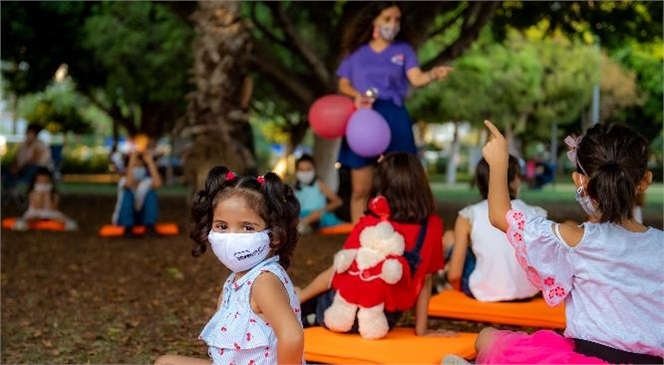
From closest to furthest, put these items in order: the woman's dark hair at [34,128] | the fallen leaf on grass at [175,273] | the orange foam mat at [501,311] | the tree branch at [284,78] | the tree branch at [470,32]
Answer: the orange foam mat at [501,311] < the fallen leaf on grass at [175,273] < the tree branch at [470,32] < the tree branch at [284,78] < the woman's dark hair at [34,128]

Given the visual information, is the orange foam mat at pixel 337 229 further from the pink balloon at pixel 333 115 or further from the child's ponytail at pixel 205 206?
the child's ponytail at pixel 205 206

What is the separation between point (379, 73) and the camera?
7688mm

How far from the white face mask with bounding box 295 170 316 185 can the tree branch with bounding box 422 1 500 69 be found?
107 inches

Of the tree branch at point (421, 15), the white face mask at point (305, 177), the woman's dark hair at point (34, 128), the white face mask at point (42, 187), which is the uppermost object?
the tree branch at point (421, 15)

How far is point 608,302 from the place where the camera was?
3805mm

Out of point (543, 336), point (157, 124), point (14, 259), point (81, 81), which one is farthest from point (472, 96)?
point (543, 336)

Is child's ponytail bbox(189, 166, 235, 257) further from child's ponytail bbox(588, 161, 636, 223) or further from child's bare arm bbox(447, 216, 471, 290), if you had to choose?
child's bare arm bbox(447, 216, 471, 290)

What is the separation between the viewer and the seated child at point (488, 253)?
6391 millimetres

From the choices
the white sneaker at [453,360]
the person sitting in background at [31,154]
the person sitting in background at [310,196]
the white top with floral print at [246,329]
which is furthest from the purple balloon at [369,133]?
the person sitting in background at [31,154]

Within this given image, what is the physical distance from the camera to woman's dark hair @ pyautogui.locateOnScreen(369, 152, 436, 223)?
5.62 m

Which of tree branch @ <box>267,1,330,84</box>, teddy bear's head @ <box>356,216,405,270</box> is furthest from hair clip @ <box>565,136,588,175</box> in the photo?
tree branch @ <box>267,1,330,84</box>

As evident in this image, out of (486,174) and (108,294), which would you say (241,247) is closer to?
(486,174)

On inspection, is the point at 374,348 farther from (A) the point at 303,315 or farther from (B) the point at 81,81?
(B) the point at 81,81

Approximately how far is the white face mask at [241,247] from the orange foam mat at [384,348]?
1.57 meters
